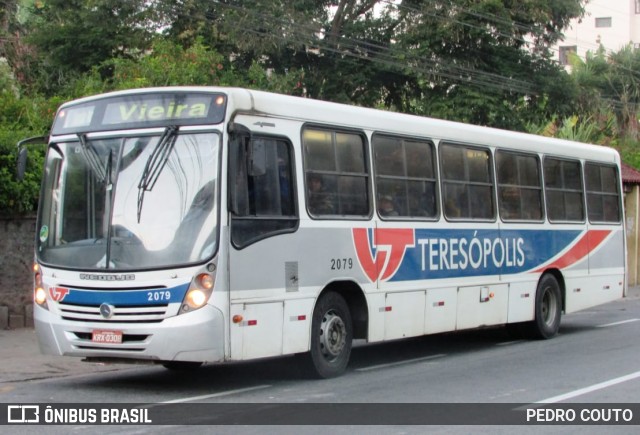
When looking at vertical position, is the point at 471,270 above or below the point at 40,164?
below

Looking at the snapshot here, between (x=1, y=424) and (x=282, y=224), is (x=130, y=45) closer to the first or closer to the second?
(x=282, y=224)

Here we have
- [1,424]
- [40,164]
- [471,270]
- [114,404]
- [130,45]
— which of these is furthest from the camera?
[130,45]

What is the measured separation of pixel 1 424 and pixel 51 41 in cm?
2379

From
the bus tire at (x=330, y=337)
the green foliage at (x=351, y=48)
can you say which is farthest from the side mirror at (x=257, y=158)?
the green foliage at (x=351, y=48)

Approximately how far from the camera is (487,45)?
29438mm

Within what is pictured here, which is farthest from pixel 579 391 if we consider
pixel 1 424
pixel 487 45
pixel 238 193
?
pixel 487 45

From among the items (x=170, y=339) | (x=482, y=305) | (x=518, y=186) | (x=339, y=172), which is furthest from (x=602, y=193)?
(x=170, y=339)

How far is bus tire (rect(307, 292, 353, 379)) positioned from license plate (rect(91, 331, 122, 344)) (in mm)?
2273

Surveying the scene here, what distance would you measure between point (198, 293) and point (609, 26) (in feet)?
221

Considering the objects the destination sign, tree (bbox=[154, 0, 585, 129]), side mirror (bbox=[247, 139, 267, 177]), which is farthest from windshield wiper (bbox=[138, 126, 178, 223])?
tree (bbox=[154, 0, 585, 129])

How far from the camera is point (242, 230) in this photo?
10.3 m

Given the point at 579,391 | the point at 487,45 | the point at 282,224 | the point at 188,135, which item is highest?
the point at 487,45

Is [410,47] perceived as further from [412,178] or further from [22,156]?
[22,156]

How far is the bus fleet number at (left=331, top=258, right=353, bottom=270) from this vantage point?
11.5 m
